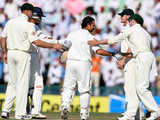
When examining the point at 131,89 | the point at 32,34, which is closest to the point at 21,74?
the point at 32,34

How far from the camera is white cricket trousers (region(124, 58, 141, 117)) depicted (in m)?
13.3

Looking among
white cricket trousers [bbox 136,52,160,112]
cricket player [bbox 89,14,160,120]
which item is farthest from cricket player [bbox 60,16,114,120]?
white cricket trousers [bbox 136,52,160,112]

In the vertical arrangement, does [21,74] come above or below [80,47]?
below

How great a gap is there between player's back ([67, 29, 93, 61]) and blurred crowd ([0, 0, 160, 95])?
8.39 metres

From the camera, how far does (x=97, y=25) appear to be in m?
23.0

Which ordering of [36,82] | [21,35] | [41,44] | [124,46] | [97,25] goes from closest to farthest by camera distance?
1. [41,44]
2. [21,35]
3. [124,46]
4. [36,82]
5. [97,25]

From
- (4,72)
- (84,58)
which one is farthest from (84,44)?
(4,72)

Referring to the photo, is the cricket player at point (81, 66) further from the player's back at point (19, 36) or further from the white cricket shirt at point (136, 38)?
the player's back at point (19, 36)

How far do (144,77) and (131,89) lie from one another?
55cm

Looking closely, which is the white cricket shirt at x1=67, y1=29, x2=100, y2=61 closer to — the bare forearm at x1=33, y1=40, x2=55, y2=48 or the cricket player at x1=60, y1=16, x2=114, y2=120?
the cricket player at x1=60, y1=16, x2=114, y2=120

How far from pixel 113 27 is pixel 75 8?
1764 mm

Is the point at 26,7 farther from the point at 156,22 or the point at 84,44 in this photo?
the point at 156,22

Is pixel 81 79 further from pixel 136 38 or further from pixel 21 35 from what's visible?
pixel 21 35

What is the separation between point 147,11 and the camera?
22719 mm
